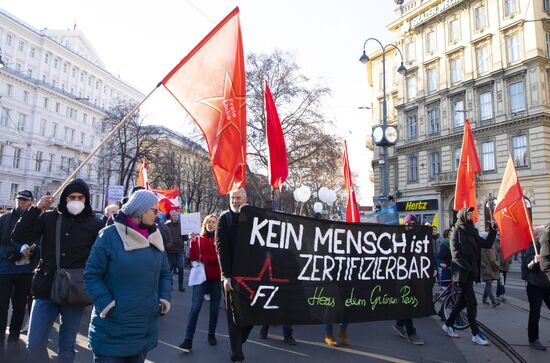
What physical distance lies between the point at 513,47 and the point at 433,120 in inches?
334

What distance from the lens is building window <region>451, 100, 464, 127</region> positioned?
34.4 m

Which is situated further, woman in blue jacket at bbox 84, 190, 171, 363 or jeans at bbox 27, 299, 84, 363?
jeans at bbox 27, 299, 84, 363

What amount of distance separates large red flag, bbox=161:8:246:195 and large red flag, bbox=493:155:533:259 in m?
4.84

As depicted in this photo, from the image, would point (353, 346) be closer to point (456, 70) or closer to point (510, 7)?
point (510, 7)

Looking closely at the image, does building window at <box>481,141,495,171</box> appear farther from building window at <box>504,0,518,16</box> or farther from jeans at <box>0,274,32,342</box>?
jeans at <box>0,274,32,342</box>

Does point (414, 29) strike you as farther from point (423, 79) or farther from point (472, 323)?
point (472, 323)

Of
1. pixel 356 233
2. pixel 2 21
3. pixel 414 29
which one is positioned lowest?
pixel 356 233

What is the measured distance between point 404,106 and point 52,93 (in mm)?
53446

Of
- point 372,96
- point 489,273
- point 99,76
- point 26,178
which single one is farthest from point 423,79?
point 99,76

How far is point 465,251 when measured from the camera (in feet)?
20.9

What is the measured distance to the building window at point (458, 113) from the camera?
34.4m

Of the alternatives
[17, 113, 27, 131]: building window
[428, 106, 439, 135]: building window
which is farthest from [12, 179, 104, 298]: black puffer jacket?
[17, 113, 27, 131]: building window

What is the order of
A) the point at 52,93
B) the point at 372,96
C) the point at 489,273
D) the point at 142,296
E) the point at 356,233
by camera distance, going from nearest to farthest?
the point at 142,296 → the point at 356,233 → the point at 489,273 → the point at 372,96 → the point at 52,93

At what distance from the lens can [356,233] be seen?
17.5 ft
